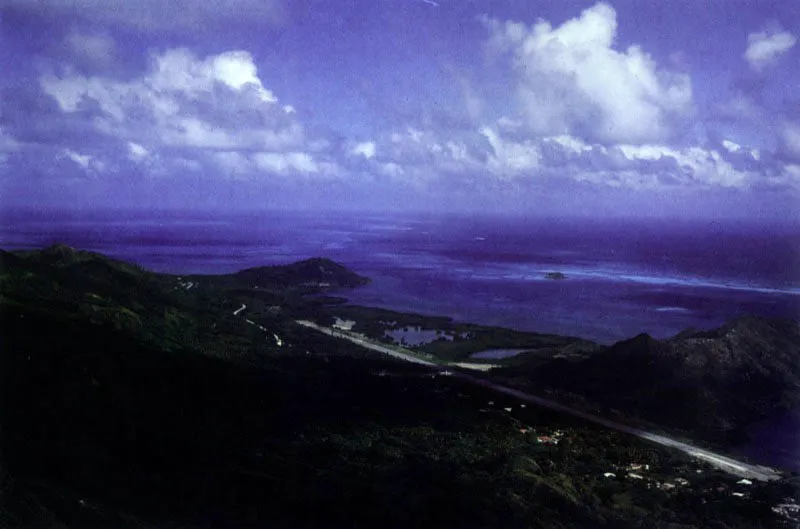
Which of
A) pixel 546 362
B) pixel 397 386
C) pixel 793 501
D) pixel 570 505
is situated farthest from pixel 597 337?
pixel 570 505

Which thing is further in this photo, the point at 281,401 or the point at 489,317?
the point at 489,317

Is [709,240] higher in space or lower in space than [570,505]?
higher

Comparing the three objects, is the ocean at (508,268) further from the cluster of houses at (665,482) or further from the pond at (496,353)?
the cluster of houses at (665,482)

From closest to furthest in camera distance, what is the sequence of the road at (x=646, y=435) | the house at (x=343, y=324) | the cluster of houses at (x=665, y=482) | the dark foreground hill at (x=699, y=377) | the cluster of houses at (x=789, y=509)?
the cluster of houses at (x=789, y=509), the cluster of houses at (x=665, y=482), the road at (x=646, y=435), the dark foreground hill at (x=699, y=377), the house at (x=343, y=324)

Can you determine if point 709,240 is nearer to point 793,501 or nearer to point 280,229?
point 280,229

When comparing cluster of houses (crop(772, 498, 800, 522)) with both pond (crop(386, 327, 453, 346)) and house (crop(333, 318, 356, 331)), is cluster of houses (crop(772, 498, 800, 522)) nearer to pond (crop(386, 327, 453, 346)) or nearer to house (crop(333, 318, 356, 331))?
pond (crop(386, 327, 453, 346))

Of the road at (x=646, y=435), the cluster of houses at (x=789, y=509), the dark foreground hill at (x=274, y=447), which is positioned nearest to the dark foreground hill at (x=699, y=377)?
the road at (x=646, y=435)

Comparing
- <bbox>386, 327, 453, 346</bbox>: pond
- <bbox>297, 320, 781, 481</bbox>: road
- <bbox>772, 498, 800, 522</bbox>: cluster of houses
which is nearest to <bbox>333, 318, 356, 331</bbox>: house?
<bbox>386, 327, 453, 346</bbox>: pond
